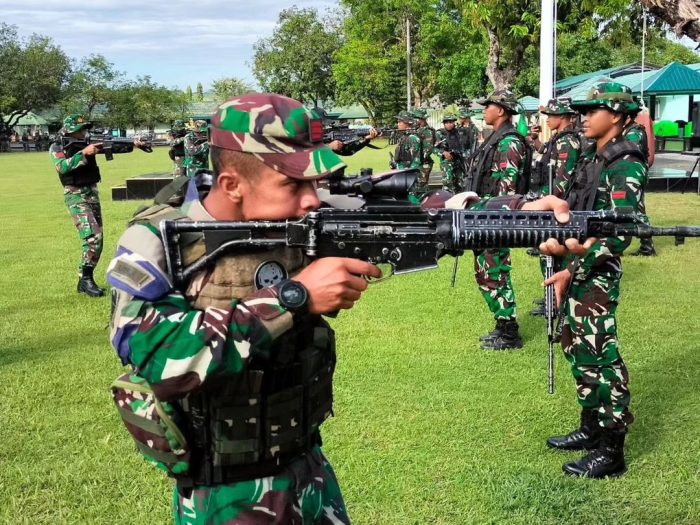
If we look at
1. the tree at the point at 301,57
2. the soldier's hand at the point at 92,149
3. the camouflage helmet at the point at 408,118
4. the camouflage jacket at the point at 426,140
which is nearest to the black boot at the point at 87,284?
the soldier's hand at the point at 92,149

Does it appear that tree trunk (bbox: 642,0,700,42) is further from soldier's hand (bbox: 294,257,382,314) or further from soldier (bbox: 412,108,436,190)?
soldier (bbox: 412,108,436,190)

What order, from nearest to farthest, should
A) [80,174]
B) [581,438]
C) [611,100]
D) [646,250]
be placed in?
[611,100]
[581,438]
[80,174]
[646,250]

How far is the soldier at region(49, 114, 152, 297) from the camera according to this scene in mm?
8234

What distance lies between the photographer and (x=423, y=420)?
183 inches

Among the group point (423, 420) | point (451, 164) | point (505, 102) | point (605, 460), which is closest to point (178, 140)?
point (451, 164)

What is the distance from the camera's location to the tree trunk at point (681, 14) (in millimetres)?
6328

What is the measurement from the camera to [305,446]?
2037 mm

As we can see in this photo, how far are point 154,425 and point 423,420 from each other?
301 centimetres

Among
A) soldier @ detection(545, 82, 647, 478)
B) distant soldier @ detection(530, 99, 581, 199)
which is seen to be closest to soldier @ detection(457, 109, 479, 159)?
distant soldier @ detection(530, 99, 581, 199)

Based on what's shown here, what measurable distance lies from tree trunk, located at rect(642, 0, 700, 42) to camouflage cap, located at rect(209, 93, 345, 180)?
5817mm

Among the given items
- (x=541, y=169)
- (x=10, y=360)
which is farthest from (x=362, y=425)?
(x=541, y=169)

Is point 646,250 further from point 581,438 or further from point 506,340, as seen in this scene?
point 581,438

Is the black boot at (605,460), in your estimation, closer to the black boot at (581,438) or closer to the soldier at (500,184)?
the black boot at (581,438)

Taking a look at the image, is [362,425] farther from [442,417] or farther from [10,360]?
[10,360]
